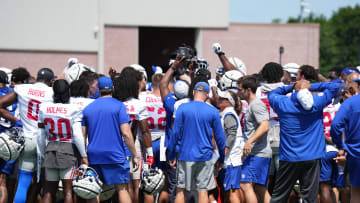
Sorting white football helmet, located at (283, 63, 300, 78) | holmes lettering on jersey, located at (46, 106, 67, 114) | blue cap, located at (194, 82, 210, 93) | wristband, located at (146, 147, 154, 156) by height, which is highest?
white football helmet, located at (283, 63, 300, 78)

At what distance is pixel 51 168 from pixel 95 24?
19001 millimetres

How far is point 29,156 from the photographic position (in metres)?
8.25

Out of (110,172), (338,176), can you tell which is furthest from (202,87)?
(338,176)

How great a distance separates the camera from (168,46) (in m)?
31.4

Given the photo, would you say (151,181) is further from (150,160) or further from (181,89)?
(181,89)

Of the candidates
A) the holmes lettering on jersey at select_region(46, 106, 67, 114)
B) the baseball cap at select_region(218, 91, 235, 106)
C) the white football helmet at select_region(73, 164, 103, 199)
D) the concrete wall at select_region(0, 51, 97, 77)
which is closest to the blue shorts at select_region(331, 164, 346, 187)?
the baseball cap at select_region(218, 91, 235, 106)

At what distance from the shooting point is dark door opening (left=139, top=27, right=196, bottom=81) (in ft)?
101

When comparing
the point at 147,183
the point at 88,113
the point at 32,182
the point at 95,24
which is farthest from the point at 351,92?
the point at 95,24

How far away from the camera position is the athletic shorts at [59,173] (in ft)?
24.2

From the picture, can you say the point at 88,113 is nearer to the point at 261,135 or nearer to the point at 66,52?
the point at 261,135

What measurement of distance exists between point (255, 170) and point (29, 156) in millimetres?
3354

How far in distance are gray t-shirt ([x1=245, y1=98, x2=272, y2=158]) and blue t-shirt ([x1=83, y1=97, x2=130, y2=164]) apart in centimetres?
197

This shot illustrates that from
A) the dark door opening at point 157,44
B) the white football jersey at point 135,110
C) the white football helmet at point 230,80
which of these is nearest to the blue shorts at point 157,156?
the white football jersey at point 135,110

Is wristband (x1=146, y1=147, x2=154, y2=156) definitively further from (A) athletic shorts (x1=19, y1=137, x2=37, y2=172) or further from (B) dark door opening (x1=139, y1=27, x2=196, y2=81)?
(B) dark door opening (x1=139, y1=27, x2=196, y2=81)
